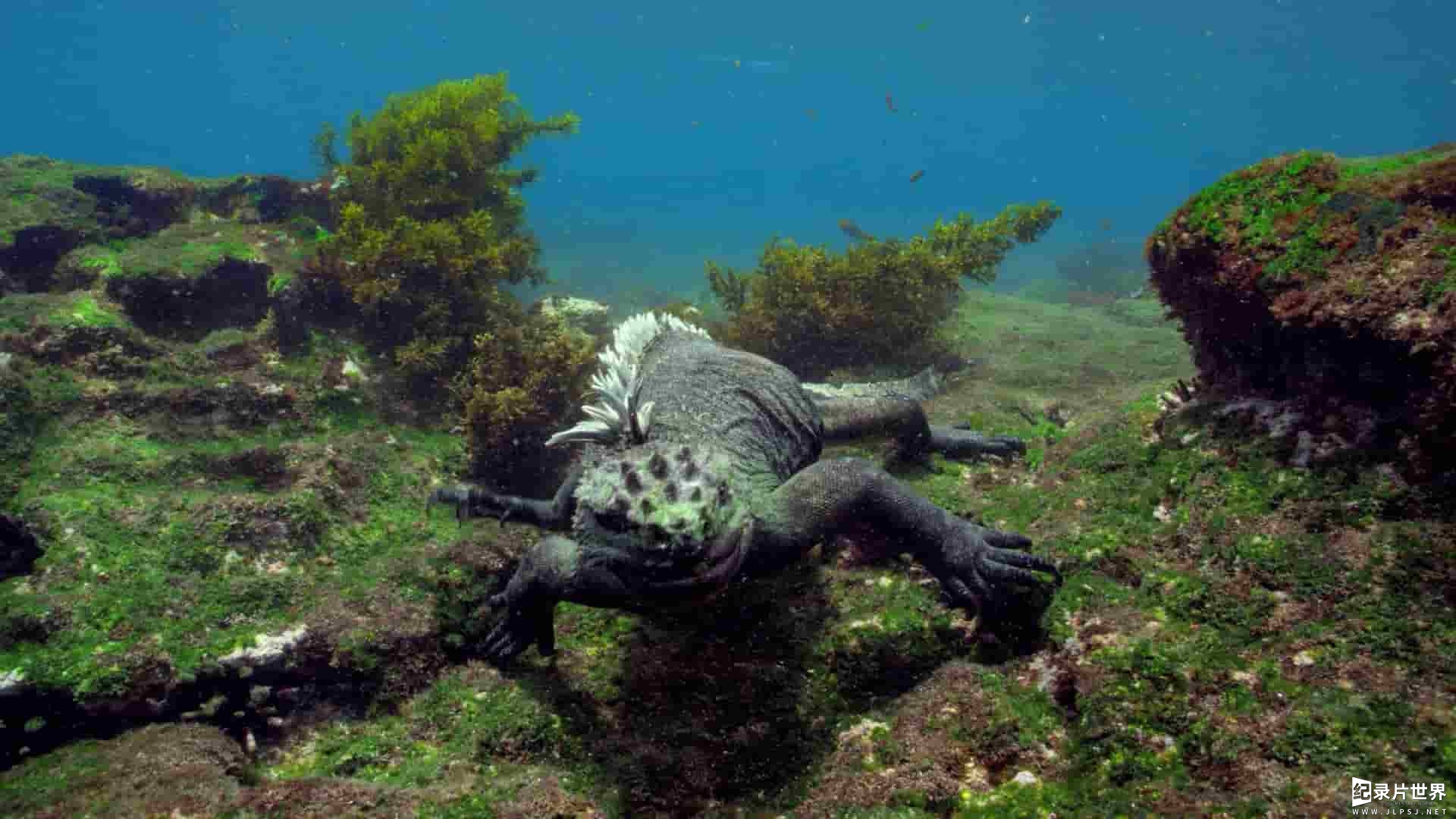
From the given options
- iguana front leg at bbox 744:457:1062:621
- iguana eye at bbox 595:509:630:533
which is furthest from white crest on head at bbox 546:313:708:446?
iguana eye at bbox 595:509:630:533

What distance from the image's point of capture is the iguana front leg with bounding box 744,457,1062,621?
140 inches

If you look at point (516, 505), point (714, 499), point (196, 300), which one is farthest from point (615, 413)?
point (196, 300)

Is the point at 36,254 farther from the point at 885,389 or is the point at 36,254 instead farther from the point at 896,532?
the point at 896,532

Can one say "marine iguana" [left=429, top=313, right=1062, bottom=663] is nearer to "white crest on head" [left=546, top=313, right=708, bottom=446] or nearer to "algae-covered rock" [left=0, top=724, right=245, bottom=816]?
"white crest on head" [left=546, top=313, right=708, bottom=446]

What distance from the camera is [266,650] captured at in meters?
3.88

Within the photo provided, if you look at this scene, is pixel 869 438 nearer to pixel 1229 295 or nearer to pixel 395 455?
pixel 1229 295

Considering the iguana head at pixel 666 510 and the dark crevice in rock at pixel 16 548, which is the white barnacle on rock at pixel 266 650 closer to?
the dark crevice in rock at pixel 16 548

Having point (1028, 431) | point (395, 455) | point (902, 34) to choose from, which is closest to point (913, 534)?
point (1028, 431)

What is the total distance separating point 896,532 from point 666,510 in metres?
1.69

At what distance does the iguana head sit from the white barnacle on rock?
1954mm

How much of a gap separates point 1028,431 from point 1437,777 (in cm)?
464

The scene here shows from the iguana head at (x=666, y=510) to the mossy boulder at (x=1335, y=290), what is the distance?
3.03 metres

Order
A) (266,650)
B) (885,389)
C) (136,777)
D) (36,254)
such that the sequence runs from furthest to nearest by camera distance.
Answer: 1. (36,254)
2. (885,389)
3. (266,650)
4. (136,777)

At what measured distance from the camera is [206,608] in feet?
13.3
